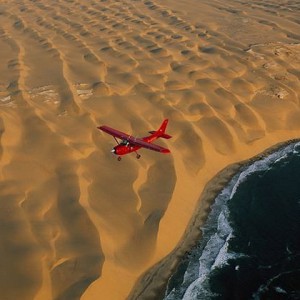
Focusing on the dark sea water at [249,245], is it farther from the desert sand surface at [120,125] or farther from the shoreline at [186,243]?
the desert sand surface at [120,125]

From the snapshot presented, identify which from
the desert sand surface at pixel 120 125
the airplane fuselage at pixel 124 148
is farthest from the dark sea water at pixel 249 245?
the airplane fuselage at pixel 124 148

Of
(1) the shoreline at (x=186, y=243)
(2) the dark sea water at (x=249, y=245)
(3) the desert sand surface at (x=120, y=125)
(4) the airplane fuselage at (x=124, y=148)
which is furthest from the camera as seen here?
(4) the airplane fuselage at (x=124, y=148)

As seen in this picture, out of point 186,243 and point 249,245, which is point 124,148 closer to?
point 186,243

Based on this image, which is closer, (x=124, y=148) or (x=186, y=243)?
(x=186, y=243)

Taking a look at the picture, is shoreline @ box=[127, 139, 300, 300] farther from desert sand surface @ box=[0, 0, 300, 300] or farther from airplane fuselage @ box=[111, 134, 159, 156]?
airplane fuselage @ box=[111, 134, 159, 156]

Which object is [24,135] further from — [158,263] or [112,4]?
[112,4]

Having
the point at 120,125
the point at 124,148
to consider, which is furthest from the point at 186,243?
the point at 120,125

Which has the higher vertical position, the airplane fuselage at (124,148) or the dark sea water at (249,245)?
the airplane fuselage at (124,148)
